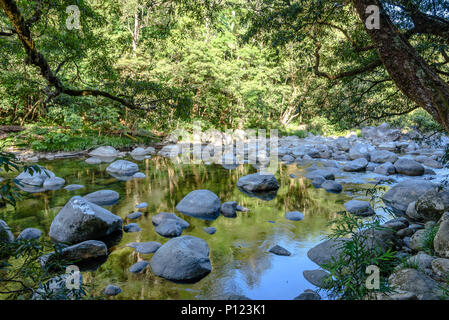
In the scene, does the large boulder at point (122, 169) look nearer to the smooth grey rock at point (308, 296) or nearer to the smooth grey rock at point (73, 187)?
the smooth grey rock at point (73, 187)

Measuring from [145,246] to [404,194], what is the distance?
5.88 m

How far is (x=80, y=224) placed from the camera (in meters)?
4.66

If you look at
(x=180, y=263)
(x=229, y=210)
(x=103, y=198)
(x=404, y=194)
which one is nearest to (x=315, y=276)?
(x=180, y=263)

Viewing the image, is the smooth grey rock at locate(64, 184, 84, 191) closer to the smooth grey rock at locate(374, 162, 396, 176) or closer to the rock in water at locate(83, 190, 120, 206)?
the rock in water at locate(83, 190, 120, 206)

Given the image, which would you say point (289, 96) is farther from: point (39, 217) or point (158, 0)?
point (39, 217)

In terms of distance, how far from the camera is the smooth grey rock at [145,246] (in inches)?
175

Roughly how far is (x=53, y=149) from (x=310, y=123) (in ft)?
62.7

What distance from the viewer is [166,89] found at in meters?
4.66

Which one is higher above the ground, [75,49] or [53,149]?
[75,49]

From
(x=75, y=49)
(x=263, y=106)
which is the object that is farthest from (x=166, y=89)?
(x=263, y=106)

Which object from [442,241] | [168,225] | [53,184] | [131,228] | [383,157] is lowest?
[131,228]

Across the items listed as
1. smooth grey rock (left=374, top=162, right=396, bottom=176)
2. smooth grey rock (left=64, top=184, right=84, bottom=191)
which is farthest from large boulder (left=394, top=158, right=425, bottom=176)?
smooth grey rock (left=64, top=184, right=84, bottom=191)

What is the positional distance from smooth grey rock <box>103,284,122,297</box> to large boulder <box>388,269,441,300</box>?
312 centimetres

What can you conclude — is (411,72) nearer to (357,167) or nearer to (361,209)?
(361,209)
